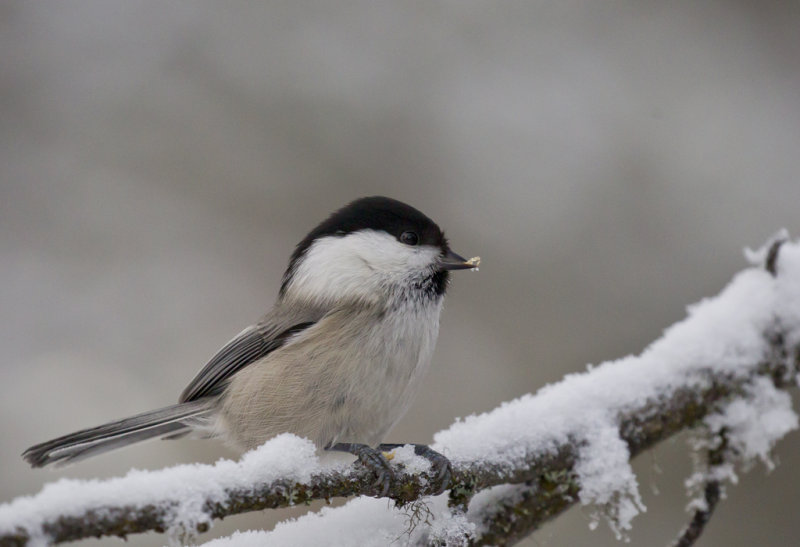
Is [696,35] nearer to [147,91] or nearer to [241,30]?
[241,30]

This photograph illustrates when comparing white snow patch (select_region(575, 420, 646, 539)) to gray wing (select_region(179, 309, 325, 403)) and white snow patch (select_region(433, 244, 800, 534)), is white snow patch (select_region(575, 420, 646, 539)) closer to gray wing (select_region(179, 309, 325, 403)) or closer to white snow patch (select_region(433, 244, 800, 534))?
white snow patch (select_region(433, 244, 800, 534))

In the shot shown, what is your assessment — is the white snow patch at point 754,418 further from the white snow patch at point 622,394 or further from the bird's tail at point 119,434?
the bird's tail at point 119,434

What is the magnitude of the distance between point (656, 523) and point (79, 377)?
2.89m

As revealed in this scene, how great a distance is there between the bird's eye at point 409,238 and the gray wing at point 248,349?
1.03ft

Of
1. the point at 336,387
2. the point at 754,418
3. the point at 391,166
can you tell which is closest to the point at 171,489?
the point at 336,387

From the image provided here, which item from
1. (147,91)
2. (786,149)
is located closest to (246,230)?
(147,91)

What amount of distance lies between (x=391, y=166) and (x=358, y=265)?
1953mm

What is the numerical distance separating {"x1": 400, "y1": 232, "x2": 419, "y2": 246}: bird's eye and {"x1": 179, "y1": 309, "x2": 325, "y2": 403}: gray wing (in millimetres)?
315

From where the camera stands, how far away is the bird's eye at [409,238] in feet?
6.21

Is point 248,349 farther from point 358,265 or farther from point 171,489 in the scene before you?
point 171,489

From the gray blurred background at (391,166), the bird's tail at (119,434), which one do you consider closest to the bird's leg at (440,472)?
the bird's tail at (119,434)

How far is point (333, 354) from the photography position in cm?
163

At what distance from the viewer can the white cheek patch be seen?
70.4 inches

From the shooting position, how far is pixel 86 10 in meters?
3.73
